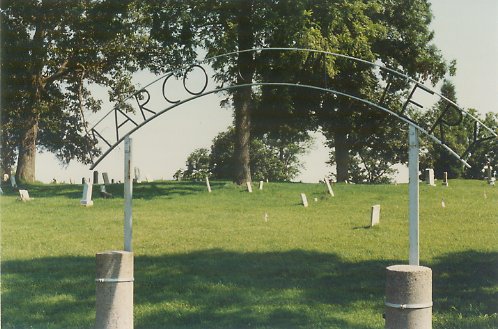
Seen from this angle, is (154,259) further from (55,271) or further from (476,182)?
(476,182)

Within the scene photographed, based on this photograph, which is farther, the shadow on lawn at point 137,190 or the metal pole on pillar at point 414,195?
the shadow on lawn at point 137,190

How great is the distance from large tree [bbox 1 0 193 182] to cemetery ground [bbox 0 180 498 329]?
7133 mm

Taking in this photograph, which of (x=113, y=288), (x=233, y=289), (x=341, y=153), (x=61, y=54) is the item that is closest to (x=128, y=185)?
(x=113, y=288)

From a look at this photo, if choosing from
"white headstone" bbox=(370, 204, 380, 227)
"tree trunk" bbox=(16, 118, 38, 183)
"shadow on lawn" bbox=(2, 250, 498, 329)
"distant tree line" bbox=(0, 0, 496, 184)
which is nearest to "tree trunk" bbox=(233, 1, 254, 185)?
"distant tree line" bbox=(0, 0, 496, 184)

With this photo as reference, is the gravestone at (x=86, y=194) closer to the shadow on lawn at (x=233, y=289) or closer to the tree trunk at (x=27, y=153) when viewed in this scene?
the shadow on lawn at (x=233, y=289)

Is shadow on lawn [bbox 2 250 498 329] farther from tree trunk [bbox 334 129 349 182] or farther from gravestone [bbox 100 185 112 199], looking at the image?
A: tree trunk [bbox 334 129 349 182]

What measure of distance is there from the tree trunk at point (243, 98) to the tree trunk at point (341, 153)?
29.2ft

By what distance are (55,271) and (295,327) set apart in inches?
252

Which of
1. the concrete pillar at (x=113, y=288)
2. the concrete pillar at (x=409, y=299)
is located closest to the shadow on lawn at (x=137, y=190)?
the concrete pillar at (x=113, y=288)

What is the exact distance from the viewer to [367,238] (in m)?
18.4

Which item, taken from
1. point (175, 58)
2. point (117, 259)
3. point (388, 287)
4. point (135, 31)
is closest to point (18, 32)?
point (135, 31)

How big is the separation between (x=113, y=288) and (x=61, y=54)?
2661cm

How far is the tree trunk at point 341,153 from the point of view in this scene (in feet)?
122

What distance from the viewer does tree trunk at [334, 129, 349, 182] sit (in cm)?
3719
